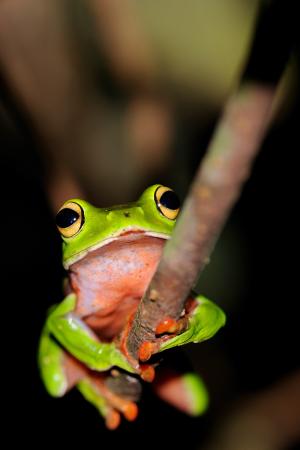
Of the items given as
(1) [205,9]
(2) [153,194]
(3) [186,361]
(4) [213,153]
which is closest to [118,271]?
(2) [153,194]

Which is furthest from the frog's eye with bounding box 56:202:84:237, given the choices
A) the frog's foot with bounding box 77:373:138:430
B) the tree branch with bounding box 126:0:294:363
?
the tree branch with bounding box 126:0:294:363

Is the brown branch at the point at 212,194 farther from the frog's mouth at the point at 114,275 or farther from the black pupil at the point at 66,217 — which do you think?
the black pupil at the point at 66,217

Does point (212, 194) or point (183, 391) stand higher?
point (212, 194)

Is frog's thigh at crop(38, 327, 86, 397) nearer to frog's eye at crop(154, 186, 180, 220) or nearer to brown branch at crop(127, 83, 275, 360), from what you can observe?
frog's eye at crop(154, 186, 180, 220)

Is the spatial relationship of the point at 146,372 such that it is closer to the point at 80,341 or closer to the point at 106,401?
the point at 80,341

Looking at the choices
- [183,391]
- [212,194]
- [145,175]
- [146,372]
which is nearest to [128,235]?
[146,372]

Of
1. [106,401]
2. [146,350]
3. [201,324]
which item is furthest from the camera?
[106,401]

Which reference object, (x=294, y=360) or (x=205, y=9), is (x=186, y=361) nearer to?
(x=294, y=360)
